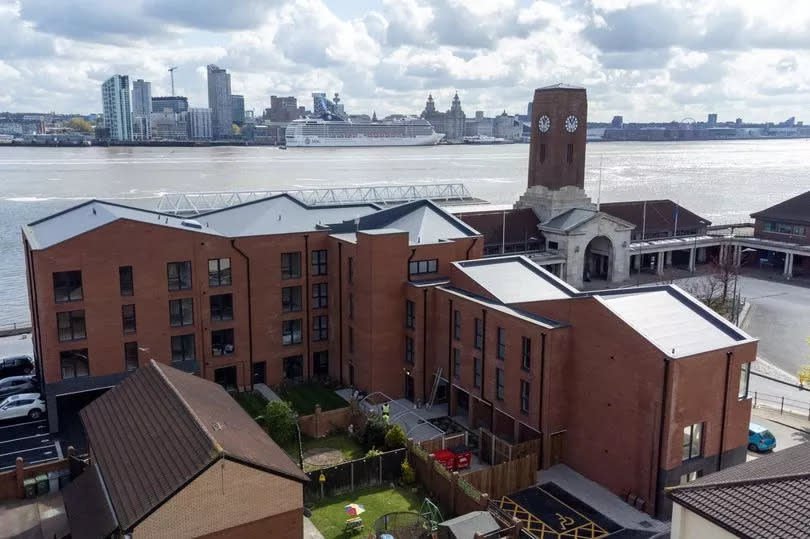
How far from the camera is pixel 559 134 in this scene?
7850 centimetres

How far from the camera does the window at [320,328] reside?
4297 centimetres

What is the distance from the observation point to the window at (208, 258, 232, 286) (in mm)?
39344

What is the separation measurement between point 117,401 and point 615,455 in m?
20.3

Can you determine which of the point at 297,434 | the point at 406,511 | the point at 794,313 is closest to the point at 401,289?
the point at 297,434

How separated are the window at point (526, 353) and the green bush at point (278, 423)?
11201 millimetres

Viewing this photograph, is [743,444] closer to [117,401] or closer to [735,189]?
[117,401]

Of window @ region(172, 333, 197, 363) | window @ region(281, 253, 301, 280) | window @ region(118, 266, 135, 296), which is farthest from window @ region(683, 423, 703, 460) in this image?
window @ region(118, 266, 135, 296)

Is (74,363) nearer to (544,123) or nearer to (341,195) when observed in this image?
(544,123)

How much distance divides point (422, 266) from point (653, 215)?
53.8 metres

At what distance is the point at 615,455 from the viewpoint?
2962cm

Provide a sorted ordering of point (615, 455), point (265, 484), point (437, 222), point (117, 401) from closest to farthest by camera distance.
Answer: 1. point (265, 484)
2. point (117, 401)
3. point (615, 455)
4. point (437, 222)

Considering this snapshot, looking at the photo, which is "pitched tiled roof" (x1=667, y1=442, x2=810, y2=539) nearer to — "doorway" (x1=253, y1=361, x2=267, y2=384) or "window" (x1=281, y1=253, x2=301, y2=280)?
"window" (x1=281, y1=253, x2=301, y2=280)

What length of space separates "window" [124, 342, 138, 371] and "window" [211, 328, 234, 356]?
4.16 metres

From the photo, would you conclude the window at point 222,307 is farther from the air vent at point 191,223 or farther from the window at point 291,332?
the air vent at point 191,223
